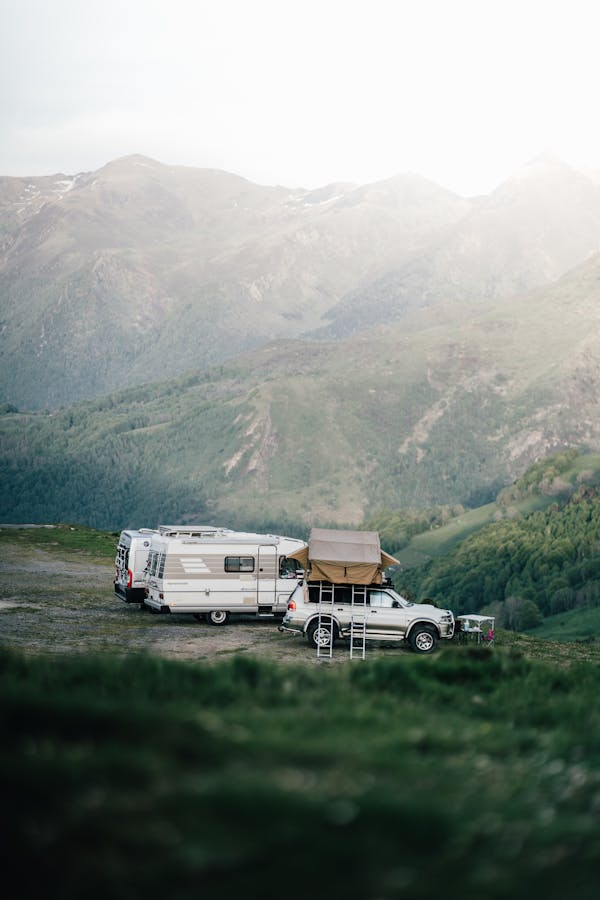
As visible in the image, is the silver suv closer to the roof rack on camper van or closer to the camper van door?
the camper van door

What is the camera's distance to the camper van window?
1411 inches

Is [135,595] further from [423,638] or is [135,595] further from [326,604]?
[423,638]

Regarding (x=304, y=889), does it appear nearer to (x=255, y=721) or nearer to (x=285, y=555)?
(x=255, y=721)

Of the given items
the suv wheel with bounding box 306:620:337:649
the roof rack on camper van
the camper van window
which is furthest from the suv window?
the roof rack on camper van

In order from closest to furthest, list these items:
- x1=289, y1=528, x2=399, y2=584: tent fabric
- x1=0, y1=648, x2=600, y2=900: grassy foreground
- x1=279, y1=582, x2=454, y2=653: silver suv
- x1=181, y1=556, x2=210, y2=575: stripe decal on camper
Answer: x1=0, y1=648, x2=600, y2=900: grassy foreground < x1=289, y1=528, x2=399, y2=584: tent fabric < x1=279, y1=582, x2=454, y2=653: silver suv < x1=181, y1=556, x2=210, y2=575: stripe decal on camper

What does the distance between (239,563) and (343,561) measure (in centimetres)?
595

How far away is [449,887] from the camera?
22.9 feet

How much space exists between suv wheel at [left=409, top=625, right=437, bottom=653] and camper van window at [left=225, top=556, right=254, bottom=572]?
688cm

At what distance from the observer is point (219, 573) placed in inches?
1419

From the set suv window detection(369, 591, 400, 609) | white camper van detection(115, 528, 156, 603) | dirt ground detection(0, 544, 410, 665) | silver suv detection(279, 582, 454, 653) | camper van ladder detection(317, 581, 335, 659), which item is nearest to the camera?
dirt ground detection(0, 544, 410, 665)

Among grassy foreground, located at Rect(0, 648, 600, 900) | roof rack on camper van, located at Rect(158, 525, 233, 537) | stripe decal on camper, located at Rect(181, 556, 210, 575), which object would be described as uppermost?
roof rack on camper van, located at Rect(158, 525, 233, 537)

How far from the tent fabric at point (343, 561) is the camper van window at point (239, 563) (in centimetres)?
426

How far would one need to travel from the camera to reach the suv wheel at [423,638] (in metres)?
31.5

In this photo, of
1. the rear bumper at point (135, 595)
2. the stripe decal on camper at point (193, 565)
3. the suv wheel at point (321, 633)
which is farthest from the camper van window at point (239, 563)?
the suv wheel at point (321, 633)
